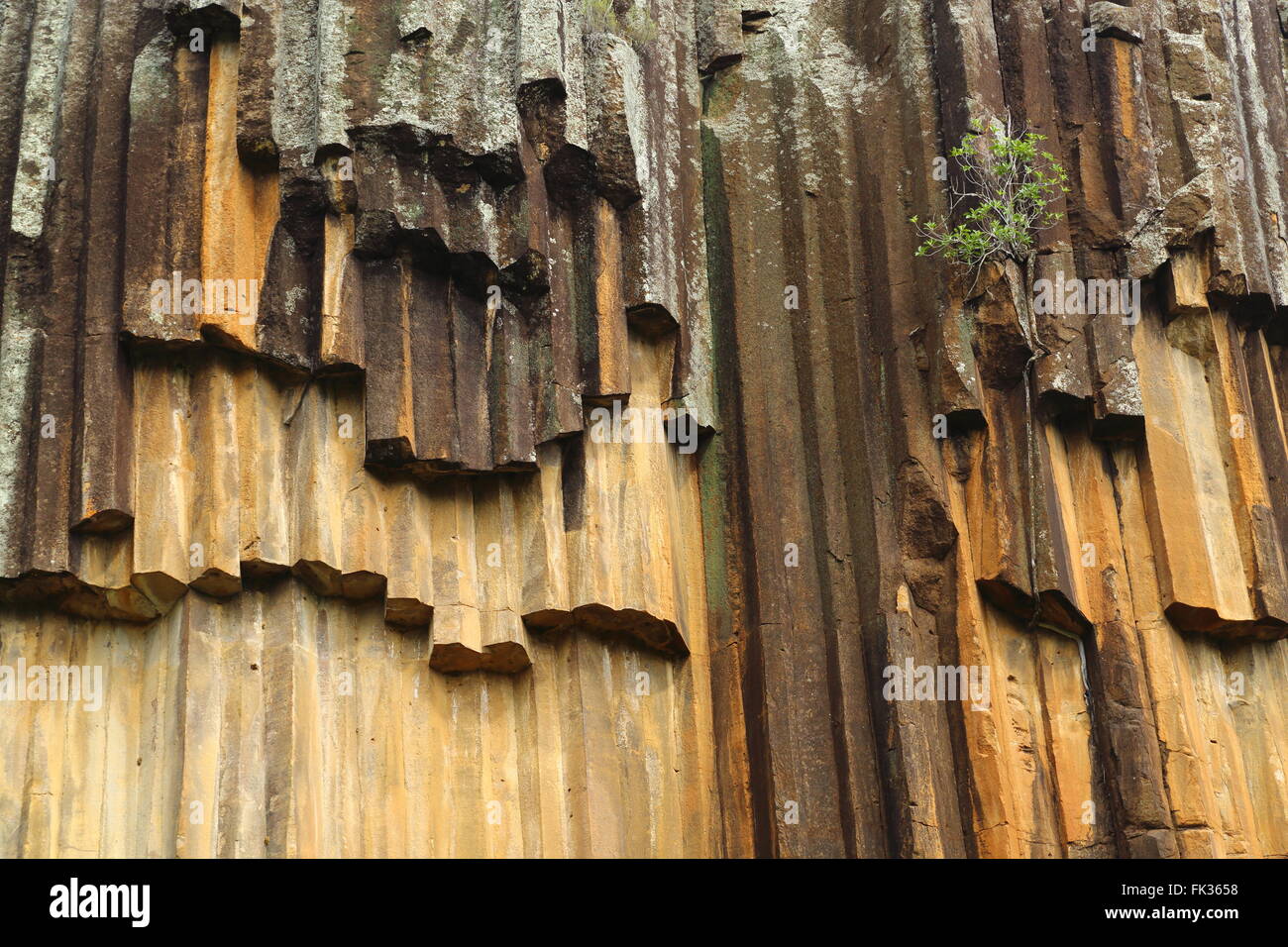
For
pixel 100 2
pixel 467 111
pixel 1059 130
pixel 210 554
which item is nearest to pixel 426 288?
pixel 467 111

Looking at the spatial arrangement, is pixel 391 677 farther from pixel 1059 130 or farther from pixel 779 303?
pixel 1059 130

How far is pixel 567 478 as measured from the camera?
1714 cm

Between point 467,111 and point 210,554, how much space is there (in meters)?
4.09

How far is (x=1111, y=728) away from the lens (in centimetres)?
1648

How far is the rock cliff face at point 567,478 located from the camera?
53.2ft
